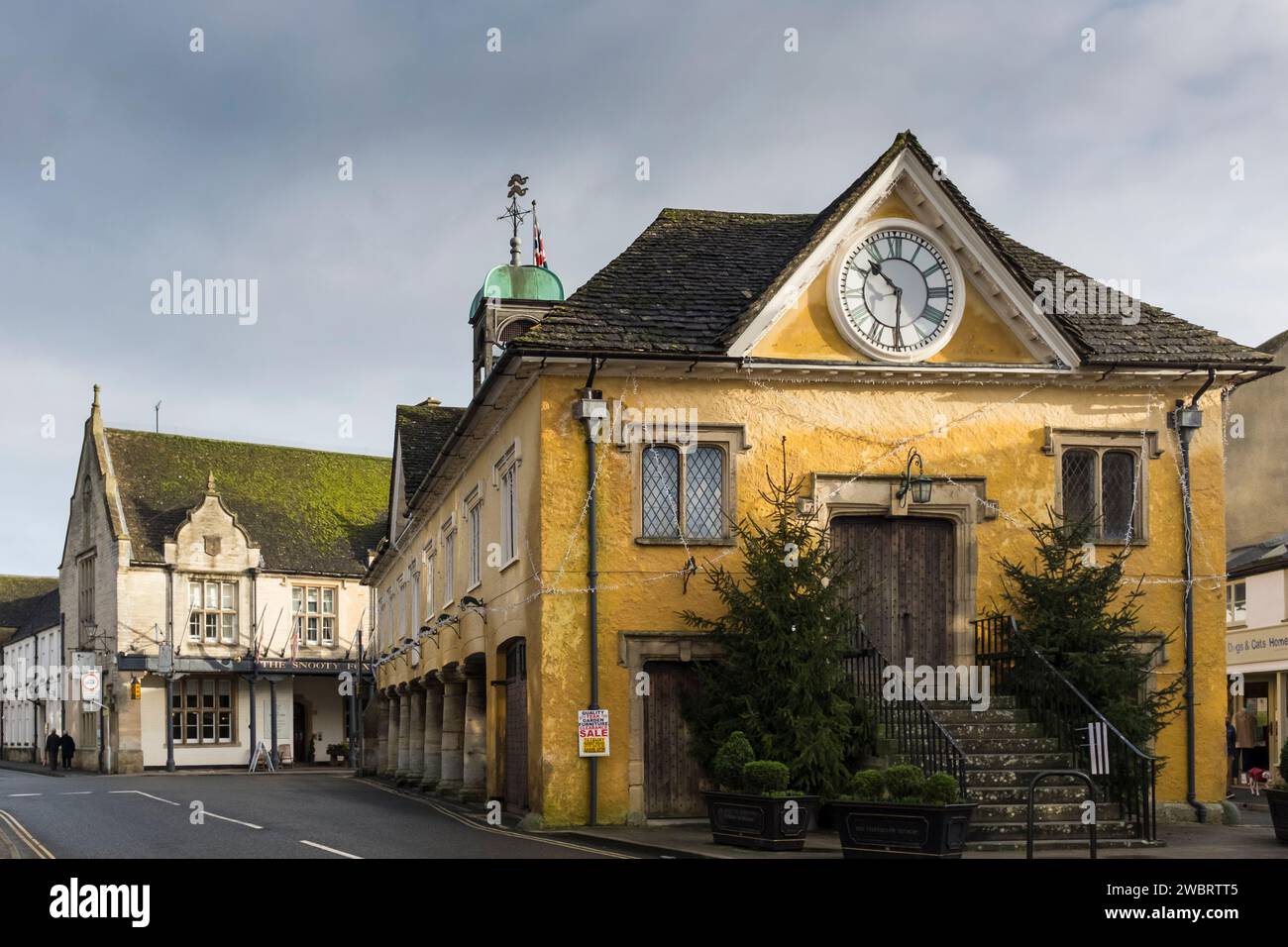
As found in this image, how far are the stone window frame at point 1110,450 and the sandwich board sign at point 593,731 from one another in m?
7.36

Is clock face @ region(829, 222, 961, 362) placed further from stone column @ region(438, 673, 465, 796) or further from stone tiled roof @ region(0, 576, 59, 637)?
stone tiled roof @ region(0, 576, 59, 637)

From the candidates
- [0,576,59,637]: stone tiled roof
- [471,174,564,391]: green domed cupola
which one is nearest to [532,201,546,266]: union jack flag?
[471,174,564,391]: green domed cupola

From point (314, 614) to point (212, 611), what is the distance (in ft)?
14.0

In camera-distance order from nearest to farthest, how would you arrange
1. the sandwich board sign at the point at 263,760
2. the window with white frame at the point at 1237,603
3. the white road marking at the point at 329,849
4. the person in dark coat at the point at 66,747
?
the white road marking at the point at 329,849 → the window with white frame at the point at 1237,603 → the sandwich board sign at the point at 263,760 → the person in dark coat at the point at 66,747

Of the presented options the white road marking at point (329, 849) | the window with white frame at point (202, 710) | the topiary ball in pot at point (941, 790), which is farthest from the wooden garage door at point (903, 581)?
the window with white frame at point (202, 710)

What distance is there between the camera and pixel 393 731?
134 feet

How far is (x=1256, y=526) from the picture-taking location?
42.9m

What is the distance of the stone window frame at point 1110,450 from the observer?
2177 centimetres

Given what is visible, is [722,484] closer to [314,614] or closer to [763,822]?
[763,822]

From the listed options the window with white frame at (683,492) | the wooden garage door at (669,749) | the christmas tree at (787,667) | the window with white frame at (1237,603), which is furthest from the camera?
the window with white frame at (1237,603)

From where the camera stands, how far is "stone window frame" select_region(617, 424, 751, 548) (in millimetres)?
20531

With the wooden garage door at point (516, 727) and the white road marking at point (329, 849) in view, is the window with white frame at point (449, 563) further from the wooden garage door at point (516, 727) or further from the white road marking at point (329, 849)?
the white road marking at point (329, 849)

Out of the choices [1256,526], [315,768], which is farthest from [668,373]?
[315,768]
